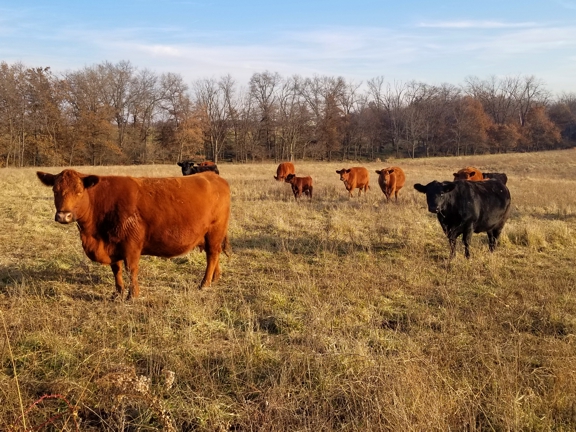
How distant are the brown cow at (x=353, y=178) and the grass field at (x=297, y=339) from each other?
9.90 metres

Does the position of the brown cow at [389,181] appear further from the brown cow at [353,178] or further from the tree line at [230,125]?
the tree line at [230,125]

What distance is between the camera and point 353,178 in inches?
757

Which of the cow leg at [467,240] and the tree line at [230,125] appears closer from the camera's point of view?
the cow leg at [467,240]

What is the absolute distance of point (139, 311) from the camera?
16.4ft

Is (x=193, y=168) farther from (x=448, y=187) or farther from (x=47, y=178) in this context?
(x=47, y=178)

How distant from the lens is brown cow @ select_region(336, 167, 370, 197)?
1894 cm

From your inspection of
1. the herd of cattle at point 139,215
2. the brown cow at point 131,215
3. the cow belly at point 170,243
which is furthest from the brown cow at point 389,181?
the cow belly at point 170,243

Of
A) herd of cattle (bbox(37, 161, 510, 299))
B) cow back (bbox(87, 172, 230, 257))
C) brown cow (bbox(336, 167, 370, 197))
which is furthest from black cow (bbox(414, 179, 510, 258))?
brown cow (bbox(336, 167, 370, 197))

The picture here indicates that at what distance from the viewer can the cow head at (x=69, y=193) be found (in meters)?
5.03

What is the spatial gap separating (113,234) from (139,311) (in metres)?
1.19

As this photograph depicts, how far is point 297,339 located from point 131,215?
9.50ft

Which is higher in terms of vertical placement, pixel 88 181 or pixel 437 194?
pixel 88 181

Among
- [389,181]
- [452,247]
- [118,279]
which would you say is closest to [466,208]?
[452,247]

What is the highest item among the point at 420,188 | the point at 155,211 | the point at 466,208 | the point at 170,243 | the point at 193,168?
the point at 193,168
